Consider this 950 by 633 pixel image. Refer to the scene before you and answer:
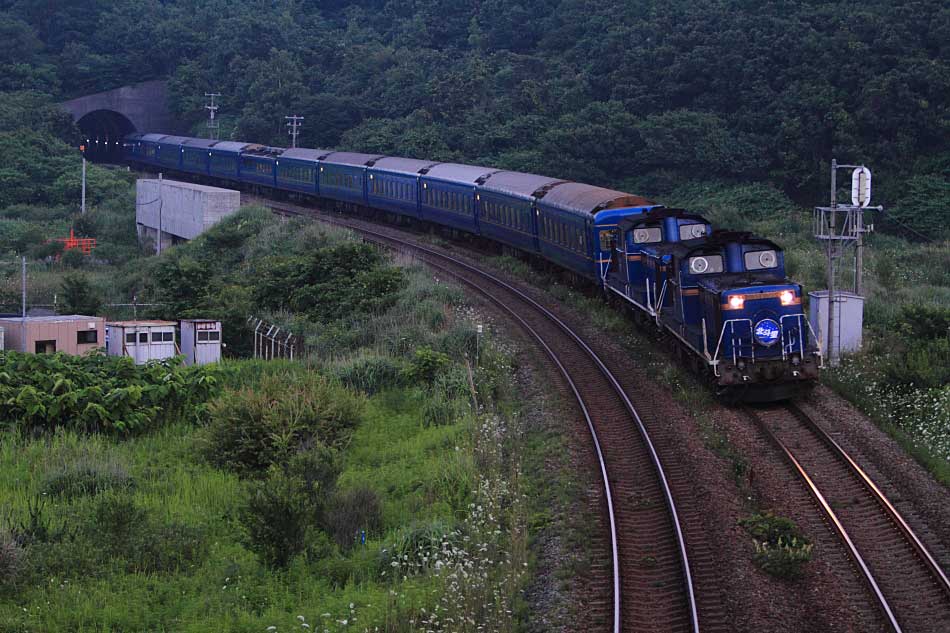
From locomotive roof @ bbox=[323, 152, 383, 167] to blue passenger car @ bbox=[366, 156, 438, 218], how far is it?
0.66 meters

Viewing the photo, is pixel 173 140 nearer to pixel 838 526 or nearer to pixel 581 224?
pixel 581 224

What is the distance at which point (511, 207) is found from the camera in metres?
35.8

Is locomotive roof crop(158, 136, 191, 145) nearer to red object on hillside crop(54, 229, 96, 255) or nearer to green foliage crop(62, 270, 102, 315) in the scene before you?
red object on hillside crop(54, 229, 96, 255)

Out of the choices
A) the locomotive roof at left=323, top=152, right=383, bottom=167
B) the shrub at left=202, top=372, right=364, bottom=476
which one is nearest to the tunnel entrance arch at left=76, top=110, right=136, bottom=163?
the locomotive roof at left=323, top=152, right=383, bottom=167

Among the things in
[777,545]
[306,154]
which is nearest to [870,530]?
[777,545]

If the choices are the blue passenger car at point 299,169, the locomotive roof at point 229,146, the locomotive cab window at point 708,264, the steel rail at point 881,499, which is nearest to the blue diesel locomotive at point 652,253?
the locomotive cab window at point 708,264

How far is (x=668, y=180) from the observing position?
56.9m

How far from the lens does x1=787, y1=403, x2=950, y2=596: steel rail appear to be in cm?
1269

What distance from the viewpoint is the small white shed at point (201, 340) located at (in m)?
30.3

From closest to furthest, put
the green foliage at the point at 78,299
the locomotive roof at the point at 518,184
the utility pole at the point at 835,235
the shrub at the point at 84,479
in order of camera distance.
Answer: the shrub at the point at 84,479 → the utility pole at the point at 835,235 → the locomotive roof at the point at 518,184 → the green foliage at the point at 78,299

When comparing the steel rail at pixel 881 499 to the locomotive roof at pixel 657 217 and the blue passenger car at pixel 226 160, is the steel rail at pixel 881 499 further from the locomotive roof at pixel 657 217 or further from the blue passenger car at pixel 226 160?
the blue passenger car at pixel 226 160

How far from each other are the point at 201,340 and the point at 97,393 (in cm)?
967

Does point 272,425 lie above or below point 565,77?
below

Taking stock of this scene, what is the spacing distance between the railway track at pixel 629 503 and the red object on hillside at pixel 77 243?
108 ft
